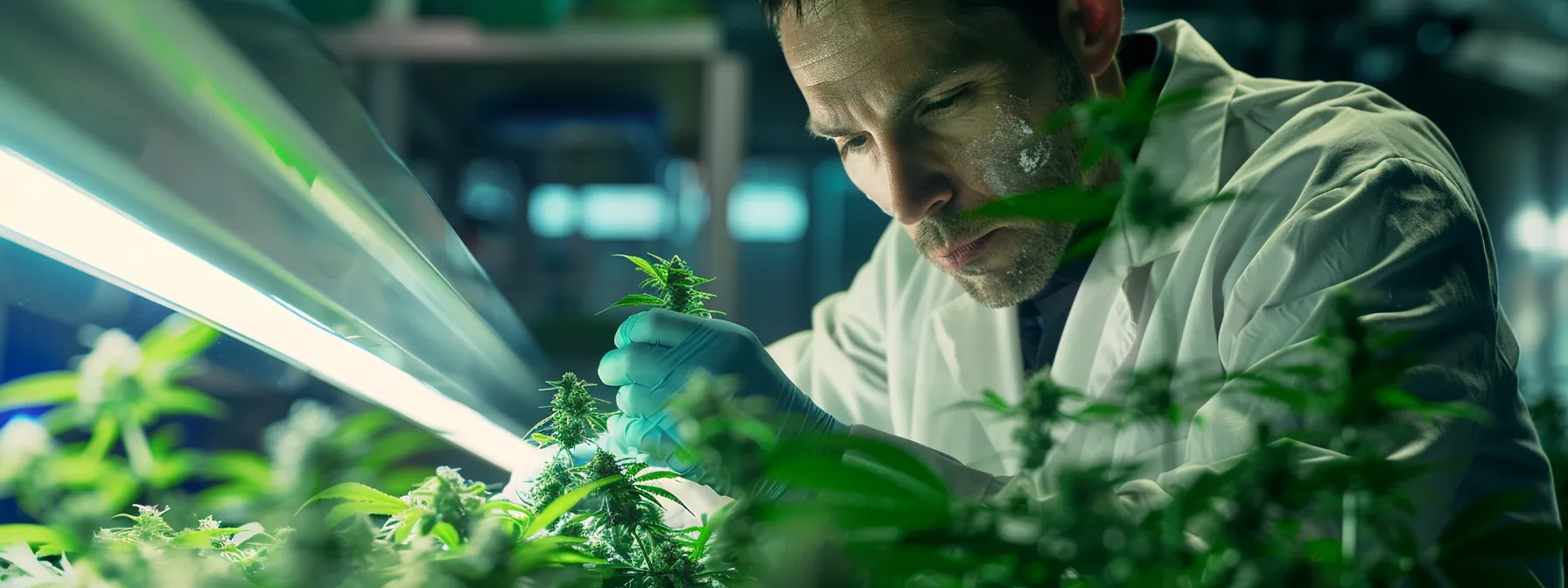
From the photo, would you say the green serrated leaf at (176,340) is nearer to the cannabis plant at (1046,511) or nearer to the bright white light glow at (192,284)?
the bright white light glow at (192,284)

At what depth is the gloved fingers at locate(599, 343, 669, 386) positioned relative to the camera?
0.75 m

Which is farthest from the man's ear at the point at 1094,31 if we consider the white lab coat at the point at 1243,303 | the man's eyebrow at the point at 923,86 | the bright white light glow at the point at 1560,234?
the bright white light glow at the point at 1560,234

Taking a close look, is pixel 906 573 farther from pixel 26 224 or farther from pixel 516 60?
pixel 516 60

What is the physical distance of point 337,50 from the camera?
2.18 m

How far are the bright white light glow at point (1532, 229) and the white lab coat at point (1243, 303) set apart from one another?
2398mm

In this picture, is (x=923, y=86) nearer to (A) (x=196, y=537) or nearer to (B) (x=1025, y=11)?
(B) (x=1025, y=11)

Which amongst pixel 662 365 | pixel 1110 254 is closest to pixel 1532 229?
pixel 1110 254

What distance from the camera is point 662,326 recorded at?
711mm

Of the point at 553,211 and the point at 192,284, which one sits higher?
the point at 553,211

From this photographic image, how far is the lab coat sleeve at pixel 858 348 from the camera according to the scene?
4.40 ft

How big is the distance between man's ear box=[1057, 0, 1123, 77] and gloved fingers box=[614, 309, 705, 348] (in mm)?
595

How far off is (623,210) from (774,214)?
0.83 meters

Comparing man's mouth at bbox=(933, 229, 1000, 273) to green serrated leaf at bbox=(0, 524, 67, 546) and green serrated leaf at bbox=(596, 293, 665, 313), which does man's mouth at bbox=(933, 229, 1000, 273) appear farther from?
green serrated leaf at bbox=(0, 524, 67, 546)

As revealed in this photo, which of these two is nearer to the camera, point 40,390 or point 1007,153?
point 40,390
